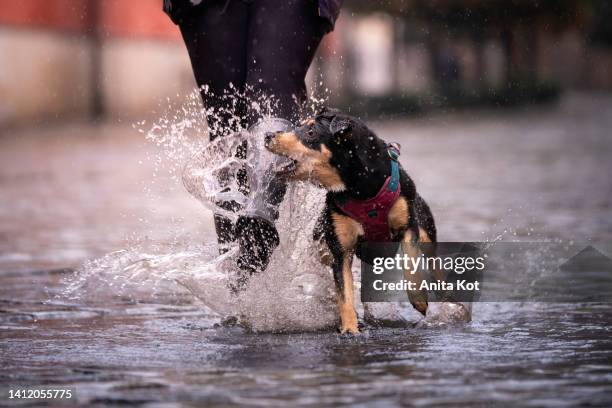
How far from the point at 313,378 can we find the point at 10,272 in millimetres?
3583

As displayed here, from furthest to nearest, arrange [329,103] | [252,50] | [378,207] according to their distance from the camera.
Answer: [329,103], [252,50], [378,207]

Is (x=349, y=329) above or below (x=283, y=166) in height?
below

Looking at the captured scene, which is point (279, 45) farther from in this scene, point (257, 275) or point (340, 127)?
point (257, 275)

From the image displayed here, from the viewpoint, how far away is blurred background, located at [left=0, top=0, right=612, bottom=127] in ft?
97.0

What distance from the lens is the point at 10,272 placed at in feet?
25.5

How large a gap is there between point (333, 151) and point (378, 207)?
284 mm

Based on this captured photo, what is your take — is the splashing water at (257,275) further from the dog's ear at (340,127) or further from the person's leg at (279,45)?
the dog's ear at (340,127)

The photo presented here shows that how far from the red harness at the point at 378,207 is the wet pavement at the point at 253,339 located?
41 cm

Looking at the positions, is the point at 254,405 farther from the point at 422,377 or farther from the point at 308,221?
the point at 308,221

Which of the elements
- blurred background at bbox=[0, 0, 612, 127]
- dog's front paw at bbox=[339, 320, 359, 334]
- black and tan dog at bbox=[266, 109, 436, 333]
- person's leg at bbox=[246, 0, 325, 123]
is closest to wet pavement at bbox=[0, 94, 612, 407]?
dog's front paw at bbox=[339, 320, 359, 334]

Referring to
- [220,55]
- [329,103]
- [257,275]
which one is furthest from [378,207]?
[329,103]

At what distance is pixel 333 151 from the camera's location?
5609 millimetres

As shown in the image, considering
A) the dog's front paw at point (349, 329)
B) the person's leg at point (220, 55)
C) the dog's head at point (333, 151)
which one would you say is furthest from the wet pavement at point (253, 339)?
the person's leg at point (220, 55)

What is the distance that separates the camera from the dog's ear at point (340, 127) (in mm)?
5562
